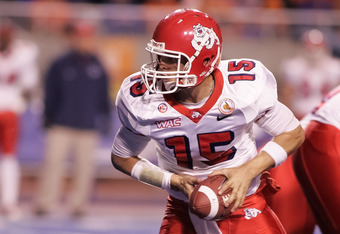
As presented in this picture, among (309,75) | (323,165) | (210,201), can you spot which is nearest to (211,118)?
(210,201)

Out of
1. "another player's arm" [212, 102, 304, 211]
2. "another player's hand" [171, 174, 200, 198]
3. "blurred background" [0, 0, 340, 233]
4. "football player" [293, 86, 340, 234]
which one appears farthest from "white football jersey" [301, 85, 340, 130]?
"blurred background" [0, 0, 340, 233]

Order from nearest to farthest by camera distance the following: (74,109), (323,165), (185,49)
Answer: (185,49)
(323,165)
(74,109)

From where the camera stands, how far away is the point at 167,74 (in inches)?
127

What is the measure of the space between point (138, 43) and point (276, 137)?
544 centimetres

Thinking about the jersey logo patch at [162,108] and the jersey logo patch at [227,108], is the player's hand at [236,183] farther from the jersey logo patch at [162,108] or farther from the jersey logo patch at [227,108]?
the jersey logo patch at [162,108]

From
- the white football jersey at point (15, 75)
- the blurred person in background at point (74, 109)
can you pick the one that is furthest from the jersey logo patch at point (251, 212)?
the white football jersey at point (15, 75)

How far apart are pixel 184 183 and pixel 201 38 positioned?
2.23 ft

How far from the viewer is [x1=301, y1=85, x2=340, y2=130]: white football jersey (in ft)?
12.6

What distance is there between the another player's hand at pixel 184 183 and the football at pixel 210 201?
8cm

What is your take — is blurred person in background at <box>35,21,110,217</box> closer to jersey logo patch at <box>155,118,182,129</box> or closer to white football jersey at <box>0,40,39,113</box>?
white football jersey at <box>0,40,39,113</box>

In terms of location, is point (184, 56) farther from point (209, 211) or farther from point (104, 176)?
point (104, 176)

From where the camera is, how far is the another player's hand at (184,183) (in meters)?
3.24

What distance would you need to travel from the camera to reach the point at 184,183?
327cm

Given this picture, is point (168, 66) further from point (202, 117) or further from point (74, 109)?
point (74, 109)
